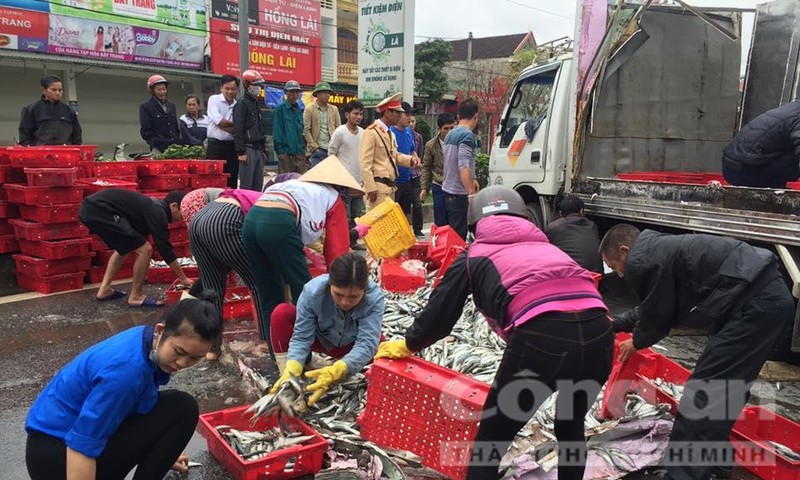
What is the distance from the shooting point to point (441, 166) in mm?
9328

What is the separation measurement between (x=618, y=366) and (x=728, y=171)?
343 cm

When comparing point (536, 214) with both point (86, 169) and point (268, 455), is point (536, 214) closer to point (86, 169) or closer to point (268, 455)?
point (268, 455)

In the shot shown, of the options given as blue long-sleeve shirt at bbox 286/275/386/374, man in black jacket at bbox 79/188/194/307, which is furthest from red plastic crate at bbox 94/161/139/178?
blue long-sleeve shirt at bbox 286/275/386/374

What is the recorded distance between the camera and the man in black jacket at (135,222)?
5.89m

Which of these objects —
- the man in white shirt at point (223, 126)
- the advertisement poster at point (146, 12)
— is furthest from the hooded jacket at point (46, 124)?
the advertisement poster at point (146, 12)

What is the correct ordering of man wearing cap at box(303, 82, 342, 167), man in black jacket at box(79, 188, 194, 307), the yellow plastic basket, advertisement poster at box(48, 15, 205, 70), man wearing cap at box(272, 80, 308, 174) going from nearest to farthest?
1. man in black jacket at box(79, 188, 194, 307)
2. the yellow plastic basket
3. man wearing cap at box(272, 80, 308, 174)
4. man wearing cap at box(303, 82, 342, 167)
5. advertisement poster at box(48, 15, 205, 70)

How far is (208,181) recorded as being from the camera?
8.06m

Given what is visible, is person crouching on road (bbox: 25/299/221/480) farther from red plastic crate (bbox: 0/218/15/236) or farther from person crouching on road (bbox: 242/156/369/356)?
red plastic crate (bbox: 0/218/15/236)

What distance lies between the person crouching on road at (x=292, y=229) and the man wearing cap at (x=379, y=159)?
3021 millimetres

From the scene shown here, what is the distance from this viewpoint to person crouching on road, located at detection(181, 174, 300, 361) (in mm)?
4281

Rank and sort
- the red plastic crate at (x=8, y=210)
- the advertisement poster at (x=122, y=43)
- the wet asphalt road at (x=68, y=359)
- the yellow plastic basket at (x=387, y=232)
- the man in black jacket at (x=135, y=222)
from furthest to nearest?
the advertisement poster at (x=122, y=43) < the red plastic crate at (x=8, y=210) < the yellow plastic basket at (x=387, y=232) < the man in black jacket at (x=135, y=222) < the wet asphalt road at (x=68, y=359)

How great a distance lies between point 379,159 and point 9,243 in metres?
4.33

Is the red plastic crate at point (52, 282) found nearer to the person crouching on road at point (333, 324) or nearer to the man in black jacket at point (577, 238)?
the person crouching on road at point (333, 324)

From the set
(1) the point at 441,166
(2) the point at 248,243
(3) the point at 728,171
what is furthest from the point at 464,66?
(2) the point at 248,243
